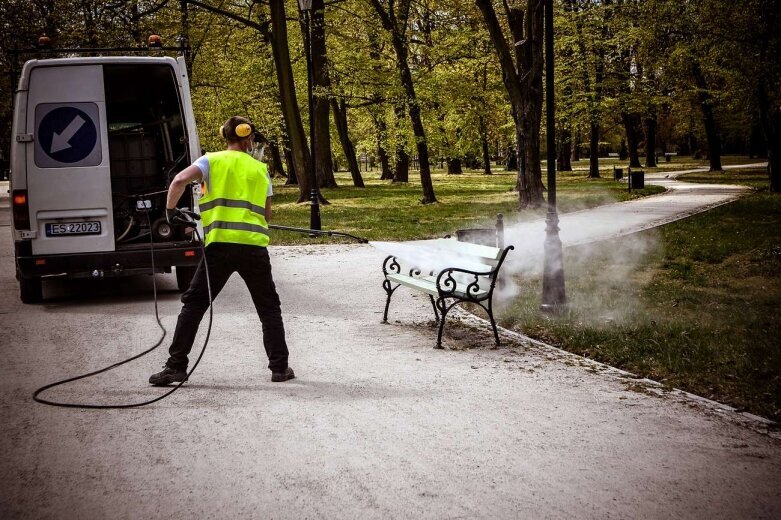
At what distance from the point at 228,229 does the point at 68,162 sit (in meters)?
4.45

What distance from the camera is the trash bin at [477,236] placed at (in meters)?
9.18

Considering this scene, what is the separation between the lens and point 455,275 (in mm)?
8430

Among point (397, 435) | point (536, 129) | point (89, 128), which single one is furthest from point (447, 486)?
point (536, 129)

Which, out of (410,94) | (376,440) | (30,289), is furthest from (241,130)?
(410,94)

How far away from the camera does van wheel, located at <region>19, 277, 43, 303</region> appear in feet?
30.9

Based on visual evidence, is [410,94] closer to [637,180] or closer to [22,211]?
[637,180]

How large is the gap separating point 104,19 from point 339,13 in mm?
10829

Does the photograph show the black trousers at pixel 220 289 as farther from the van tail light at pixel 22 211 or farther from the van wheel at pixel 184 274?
the van wheel at pixel 184 274

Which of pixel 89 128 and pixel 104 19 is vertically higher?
pixel 104 19

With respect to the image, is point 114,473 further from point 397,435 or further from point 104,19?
point 104,19

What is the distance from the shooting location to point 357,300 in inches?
385

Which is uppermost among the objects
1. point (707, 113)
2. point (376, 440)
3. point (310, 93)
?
point (707, 113)

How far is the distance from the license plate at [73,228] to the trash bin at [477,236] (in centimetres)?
436

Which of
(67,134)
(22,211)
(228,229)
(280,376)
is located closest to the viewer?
(228,229)
